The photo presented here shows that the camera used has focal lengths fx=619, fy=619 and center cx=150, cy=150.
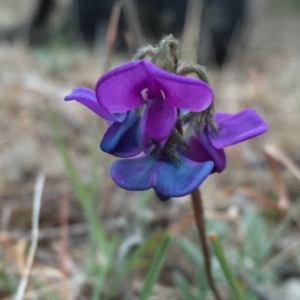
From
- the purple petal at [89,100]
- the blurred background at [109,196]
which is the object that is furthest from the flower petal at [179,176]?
the blurred background at [109,196]

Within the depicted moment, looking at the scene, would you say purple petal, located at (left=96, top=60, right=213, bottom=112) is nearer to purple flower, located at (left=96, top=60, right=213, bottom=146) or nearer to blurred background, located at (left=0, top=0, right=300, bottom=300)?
purple flower, located at (left=96, top=60, right=213, bottom=146)

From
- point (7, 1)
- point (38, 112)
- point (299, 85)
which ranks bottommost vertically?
point (38, 112)

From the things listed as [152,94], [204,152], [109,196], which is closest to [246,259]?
[109,196]

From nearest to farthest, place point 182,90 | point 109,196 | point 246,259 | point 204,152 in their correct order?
point 182,90 < point 204,152 < point 246,259 < point 109,196

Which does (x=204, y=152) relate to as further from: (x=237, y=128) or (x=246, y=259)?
(x=246, y=259)

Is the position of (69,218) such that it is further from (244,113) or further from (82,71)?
(82,71)

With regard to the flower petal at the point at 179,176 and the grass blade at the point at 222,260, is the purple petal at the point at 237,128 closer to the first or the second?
the flower petal at the point at 179,176

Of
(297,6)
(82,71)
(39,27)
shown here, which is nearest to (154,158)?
(82,71)
